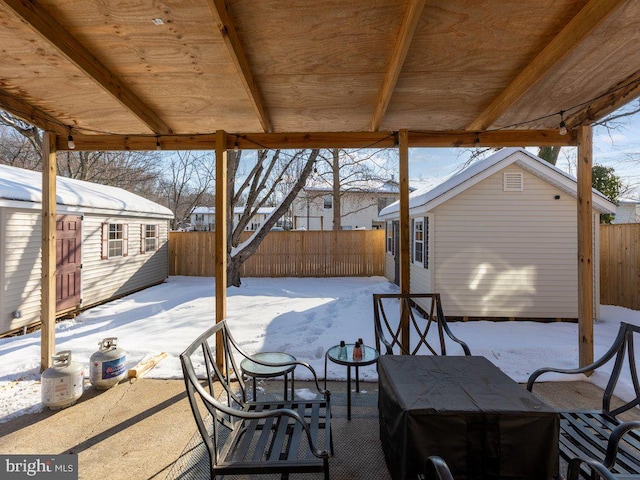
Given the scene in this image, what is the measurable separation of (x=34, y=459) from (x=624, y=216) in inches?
1030

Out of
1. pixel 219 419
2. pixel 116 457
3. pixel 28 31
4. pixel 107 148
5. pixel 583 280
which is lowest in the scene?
pixel 116 457

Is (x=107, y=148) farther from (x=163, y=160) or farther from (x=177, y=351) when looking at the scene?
(x=163, y=160)

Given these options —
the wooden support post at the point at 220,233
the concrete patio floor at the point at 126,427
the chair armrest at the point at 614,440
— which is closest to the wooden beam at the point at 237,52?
the wooden support post at the point at 220,233

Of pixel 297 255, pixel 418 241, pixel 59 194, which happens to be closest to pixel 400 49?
pixel 418 241

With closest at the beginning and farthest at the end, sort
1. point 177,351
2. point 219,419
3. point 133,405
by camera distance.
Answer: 1. point 219,419
2. point 133,405
3. point 177,351

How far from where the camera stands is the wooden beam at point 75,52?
6.49 feet

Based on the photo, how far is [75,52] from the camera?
2.35 m

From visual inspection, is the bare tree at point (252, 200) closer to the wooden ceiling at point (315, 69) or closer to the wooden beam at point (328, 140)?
the wooden beam at point (328, 140)

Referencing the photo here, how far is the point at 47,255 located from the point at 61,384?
5.02 feet

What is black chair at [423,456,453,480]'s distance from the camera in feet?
4.66

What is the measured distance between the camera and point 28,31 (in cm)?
213

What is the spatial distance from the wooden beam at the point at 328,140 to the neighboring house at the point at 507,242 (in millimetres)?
2691

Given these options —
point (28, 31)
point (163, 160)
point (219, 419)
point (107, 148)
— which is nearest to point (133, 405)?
point (219, 419)

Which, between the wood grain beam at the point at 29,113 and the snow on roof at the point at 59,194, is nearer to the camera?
the wood grain beam at the point at 29,113
